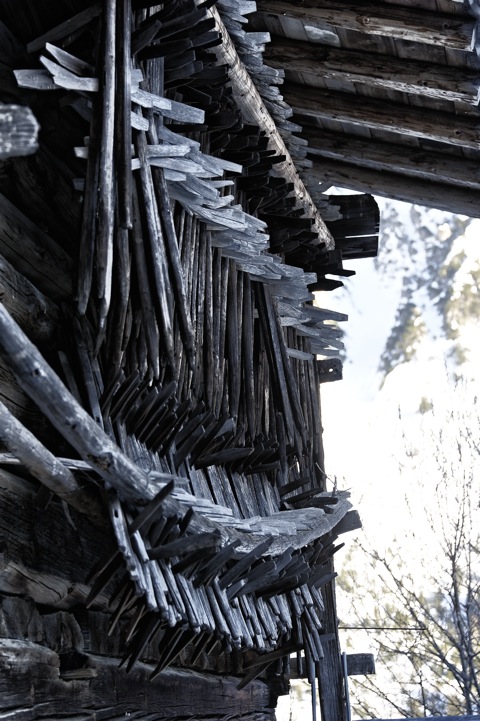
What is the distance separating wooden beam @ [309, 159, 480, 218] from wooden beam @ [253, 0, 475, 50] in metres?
1.43

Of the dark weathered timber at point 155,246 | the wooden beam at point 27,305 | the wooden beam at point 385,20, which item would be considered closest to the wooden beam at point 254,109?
the wooden beam at point 385,20

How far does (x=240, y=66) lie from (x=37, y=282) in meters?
1.54

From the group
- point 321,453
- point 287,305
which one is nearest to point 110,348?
point 287,305

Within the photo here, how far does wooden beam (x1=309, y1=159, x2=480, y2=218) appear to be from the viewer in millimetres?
5773

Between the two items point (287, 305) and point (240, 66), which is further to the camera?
point (287, 305)

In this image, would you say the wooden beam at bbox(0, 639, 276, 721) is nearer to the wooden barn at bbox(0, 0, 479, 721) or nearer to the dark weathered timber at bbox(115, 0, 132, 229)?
the wooden barn at bbox(0, 0, 479, 721)

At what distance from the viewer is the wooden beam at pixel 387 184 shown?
577cm

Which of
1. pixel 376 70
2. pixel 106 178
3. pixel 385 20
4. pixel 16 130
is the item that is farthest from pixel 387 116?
pixel 16 130

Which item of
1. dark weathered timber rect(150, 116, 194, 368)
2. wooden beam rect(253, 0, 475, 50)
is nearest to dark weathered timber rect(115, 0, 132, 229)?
dark weathered timber rect(150, 116, 194, 368)

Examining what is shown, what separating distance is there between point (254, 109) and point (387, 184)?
158 centimetres

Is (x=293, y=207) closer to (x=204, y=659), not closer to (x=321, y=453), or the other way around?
(x=321, y=453)

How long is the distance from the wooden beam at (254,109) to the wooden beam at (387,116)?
291mm

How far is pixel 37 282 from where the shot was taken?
10.8ft

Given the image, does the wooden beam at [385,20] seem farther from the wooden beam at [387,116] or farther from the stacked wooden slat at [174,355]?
the wooden beam at [387,116]
